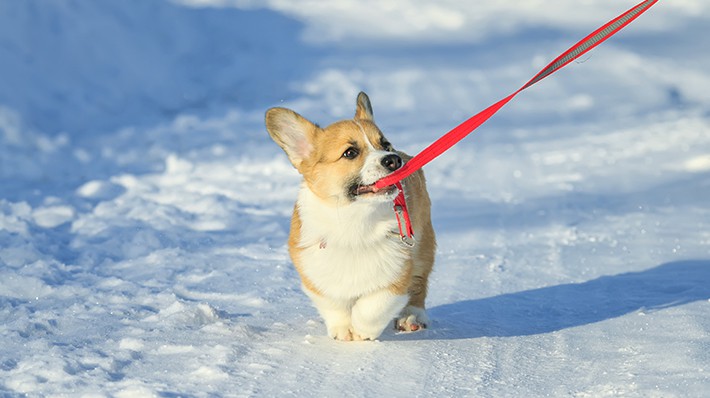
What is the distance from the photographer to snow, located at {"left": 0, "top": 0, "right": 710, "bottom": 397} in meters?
3.44

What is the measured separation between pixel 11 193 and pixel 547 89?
613cm

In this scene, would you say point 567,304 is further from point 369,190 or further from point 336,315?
point 369,190

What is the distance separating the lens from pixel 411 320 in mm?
3938

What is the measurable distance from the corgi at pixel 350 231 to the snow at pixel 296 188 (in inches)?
6.8

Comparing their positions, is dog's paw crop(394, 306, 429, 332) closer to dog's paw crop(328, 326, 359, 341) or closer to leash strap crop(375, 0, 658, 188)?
dog's paw crop(328, 326, 359, 341)

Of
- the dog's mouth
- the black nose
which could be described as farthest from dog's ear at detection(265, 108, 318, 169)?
the black nose

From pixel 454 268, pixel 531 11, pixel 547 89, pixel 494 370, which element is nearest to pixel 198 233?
pixel 454 268

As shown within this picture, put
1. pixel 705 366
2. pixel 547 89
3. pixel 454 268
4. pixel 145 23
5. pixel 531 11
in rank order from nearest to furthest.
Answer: pixel 705 366, pixel 454 268, pixel 547 89, pixel 145 23, pixel 531 11

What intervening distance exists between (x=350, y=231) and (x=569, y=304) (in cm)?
133

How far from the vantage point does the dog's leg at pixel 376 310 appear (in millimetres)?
3568

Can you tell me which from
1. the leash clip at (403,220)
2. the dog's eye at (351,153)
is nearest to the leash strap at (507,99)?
the leash clip at (403,220)

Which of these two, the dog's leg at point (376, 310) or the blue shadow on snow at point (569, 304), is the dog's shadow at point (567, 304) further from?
the dog's leg at point (376, 310)

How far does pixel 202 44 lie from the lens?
40.4ft

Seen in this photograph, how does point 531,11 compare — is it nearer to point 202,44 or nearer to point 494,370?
point 202,44
